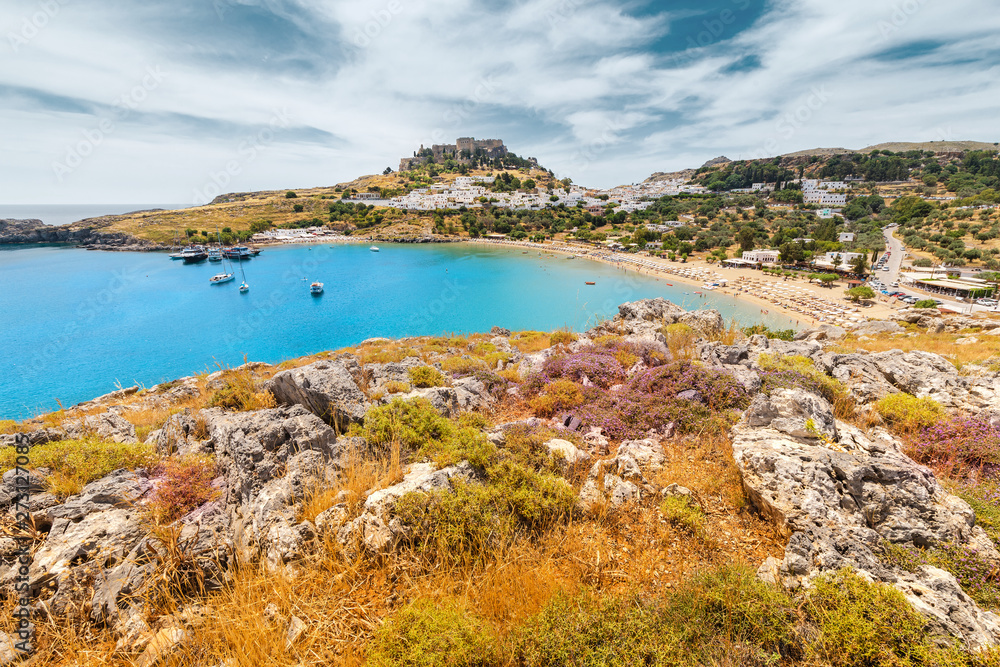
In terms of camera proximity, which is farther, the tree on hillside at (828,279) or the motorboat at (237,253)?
the motorboat at (237,253)

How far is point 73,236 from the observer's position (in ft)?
339

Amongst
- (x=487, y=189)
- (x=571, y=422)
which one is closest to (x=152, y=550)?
(x=571, y=422)

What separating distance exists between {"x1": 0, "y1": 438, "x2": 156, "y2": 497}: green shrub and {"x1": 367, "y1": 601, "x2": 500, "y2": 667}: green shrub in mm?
4526

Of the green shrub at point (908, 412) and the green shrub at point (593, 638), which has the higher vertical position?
the green shrub at point (593, 638)

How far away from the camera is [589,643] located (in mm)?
2432

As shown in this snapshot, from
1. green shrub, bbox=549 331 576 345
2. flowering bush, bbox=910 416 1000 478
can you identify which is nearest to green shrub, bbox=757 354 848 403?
flowering bush, bbox=910 416 1000 478

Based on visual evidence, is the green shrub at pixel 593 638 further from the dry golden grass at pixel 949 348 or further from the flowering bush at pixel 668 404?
the dry golden grass at pixel 949 348

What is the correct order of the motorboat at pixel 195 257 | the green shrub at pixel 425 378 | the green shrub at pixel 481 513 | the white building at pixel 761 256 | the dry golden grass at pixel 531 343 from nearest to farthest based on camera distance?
the green shrub at pixel 481 513
the green shrub at pixel 425 378
the dry golden grass at pixel 531 343
the white building at pixel 761 256
the motorboat at pixel 195 257

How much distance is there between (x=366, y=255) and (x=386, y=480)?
83106 millimetres

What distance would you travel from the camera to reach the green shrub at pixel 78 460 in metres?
4.30

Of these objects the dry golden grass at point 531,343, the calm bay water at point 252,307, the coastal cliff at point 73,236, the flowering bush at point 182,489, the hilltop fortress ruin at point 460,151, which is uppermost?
the hilltop fortress ruin at point 460,151

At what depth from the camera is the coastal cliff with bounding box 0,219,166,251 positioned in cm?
9256

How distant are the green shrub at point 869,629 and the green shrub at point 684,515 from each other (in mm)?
1029

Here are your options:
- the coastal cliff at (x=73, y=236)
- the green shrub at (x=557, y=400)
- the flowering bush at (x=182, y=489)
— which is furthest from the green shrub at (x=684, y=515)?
the coastal cliff at (x=73, y=236)
